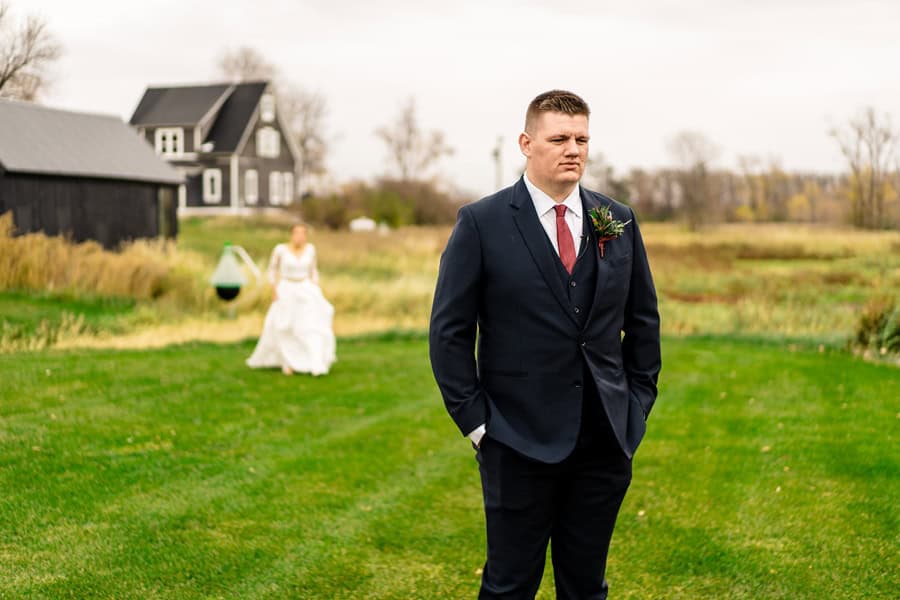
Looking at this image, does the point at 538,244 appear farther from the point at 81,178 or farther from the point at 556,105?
the point at 81,178

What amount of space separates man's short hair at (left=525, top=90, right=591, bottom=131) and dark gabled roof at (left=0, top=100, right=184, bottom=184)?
23813 mm

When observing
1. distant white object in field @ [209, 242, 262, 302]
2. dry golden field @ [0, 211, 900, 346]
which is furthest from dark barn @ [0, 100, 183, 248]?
distant white object in field @ [209, 242, 262, 302]

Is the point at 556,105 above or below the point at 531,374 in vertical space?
above

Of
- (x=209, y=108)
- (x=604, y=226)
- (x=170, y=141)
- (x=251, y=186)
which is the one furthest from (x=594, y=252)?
(x=170, y=141)

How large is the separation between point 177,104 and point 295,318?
4079cm

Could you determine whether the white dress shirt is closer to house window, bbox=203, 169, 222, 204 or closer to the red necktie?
the red necktie

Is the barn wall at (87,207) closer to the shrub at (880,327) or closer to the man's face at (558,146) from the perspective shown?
the shrub at (880,327)

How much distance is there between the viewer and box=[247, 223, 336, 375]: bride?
1252 centimetres

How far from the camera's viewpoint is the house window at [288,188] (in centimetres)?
5244

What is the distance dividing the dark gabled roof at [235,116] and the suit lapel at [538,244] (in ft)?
152

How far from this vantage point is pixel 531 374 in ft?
11.6

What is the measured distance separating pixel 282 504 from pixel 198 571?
4.53 feet

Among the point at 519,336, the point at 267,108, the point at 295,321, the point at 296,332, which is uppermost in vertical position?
the point at 267,108

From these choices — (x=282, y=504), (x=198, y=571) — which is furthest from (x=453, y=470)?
(x=198, y=571)
